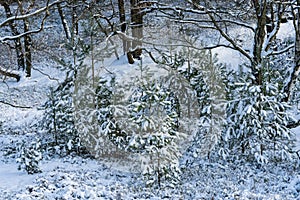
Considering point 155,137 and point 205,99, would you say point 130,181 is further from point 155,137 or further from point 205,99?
point 205,99

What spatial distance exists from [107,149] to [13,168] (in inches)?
99.7

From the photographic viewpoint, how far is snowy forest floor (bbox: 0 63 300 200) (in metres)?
7.95

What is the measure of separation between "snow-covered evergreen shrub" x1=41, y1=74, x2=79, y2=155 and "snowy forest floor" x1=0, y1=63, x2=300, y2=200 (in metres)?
0.54

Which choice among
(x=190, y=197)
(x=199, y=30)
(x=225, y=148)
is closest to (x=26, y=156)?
(x=190, y=197)

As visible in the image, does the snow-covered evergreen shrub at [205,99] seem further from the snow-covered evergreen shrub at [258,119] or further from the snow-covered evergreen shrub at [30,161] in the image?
the snow-covered evergreen shrub at [30,161]

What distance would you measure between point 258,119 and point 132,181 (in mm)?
3315

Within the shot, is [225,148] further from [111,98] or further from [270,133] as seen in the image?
[111,98]

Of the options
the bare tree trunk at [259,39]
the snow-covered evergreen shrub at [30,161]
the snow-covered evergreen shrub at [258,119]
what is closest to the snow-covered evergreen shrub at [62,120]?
the snow-covered evergreen shrub at [30,161]

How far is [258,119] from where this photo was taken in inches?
371

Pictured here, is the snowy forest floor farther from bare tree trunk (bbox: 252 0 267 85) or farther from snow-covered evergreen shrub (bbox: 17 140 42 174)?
bare tree trunk (bbox: 252 0 267 85)

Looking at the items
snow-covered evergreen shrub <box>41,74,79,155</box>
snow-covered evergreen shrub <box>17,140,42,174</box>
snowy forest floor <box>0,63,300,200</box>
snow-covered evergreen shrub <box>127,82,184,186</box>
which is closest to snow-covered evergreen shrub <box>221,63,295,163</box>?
snowy forest floor <box>0,63,300,200</box>

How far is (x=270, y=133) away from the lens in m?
9.65

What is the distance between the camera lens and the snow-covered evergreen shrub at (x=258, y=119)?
9227mm

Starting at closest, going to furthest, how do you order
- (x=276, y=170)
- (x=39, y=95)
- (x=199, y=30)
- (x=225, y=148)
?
(x=276, y=170) < (x=225, y=148) < (x=39, y=95) < (x=199, y=30)
